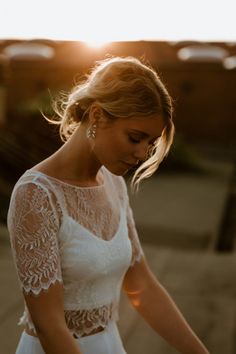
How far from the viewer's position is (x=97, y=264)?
6.63ft

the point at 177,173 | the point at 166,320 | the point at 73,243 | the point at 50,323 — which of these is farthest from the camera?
the point at 177,173

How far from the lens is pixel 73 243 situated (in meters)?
1.98

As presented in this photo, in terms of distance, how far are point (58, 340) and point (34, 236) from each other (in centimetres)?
27

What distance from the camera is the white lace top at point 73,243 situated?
191 cm

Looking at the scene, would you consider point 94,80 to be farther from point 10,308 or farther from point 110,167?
point 10,308

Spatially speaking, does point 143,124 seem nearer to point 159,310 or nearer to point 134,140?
point 134,140

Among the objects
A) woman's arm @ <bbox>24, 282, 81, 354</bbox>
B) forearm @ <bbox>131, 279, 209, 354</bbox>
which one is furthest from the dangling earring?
forearm @ <bbox>131, 279, 209, 354</bbox>

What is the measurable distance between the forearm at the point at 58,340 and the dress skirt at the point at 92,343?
22 centimetres

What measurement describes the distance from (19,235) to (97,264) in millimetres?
245

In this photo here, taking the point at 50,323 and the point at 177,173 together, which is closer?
the point at 50,323

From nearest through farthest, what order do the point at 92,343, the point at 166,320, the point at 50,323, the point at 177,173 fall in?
the point at 50,323, the point at 92,343, the point at 166,320, the point at 177,173

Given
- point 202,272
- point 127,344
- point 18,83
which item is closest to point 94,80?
point 127,344

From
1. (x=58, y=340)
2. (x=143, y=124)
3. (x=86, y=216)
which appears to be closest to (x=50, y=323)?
(x=58, y=340)

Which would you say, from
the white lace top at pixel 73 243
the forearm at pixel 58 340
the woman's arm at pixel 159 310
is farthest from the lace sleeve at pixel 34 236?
the woman's arm at pixel 159 310
